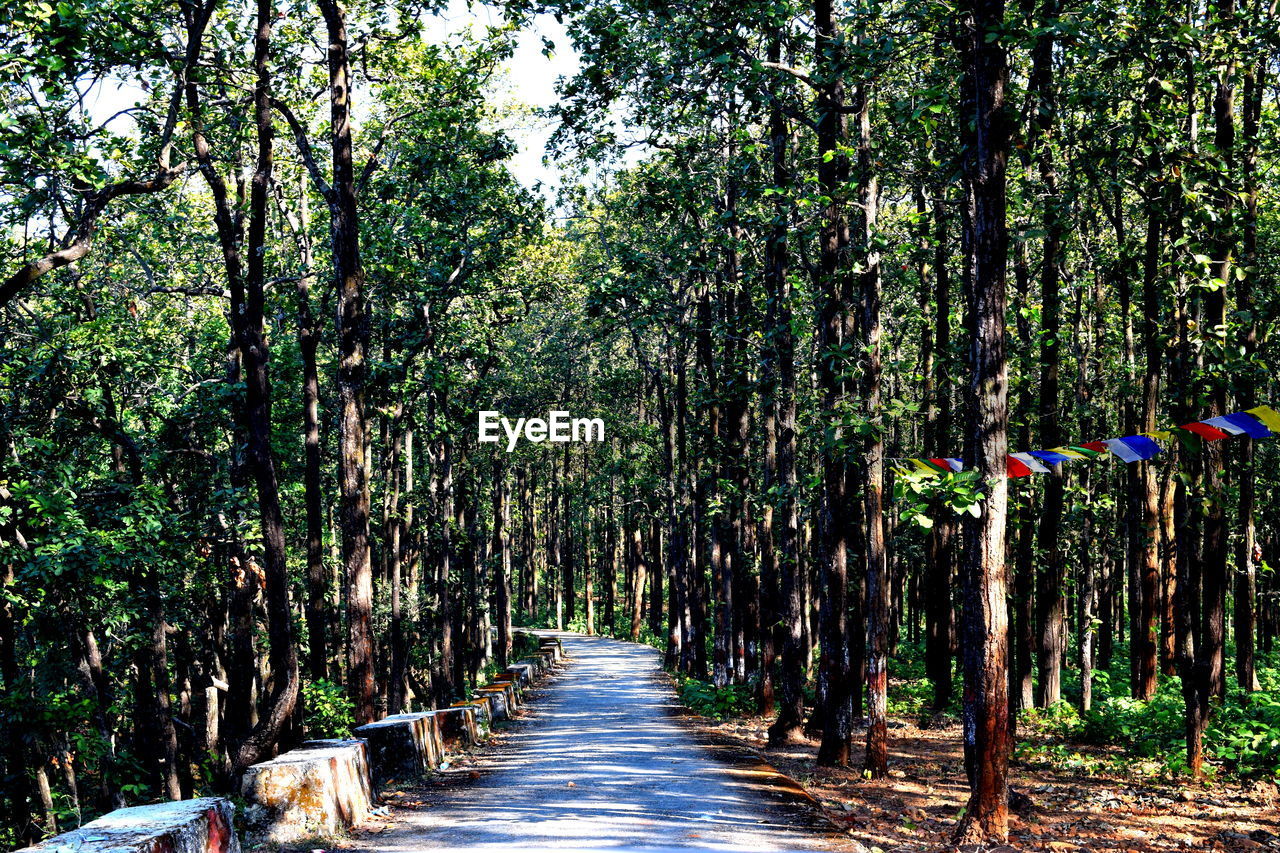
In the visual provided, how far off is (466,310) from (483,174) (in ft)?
18.6

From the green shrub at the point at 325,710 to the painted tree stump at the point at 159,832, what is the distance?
1868cm

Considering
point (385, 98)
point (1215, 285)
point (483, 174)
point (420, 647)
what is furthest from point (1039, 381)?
point (420, 647)

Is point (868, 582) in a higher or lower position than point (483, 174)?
lower

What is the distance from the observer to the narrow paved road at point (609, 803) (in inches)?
351

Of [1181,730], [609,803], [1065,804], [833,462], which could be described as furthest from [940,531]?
[609,803]

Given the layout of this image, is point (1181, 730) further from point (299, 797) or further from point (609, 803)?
point (299, 797)

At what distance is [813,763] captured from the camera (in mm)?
14750

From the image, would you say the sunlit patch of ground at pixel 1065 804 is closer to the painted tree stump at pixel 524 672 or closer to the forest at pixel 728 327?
the forest at pixel 728 327

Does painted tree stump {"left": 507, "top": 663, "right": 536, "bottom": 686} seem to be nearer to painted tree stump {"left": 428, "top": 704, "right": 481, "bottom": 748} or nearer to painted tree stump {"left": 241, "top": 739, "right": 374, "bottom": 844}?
painted tree stump {"left": 428, "top": 704, "right": 481, "bottom": 748}

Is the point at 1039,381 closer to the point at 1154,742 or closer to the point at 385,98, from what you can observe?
the point at 1154,742

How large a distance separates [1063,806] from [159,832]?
9998 millimetres

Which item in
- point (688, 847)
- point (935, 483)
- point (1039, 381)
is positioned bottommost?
point (688, 847)

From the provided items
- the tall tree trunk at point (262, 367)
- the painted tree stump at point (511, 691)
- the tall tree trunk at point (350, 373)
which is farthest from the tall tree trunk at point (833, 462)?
the painted tree stump at point (511, 691)

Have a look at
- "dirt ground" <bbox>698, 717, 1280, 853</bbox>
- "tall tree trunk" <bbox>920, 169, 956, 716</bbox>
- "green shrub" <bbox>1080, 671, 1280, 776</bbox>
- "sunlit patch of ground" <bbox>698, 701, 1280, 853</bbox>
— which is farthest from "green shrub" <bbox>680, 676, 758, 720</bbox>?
"green shrub" <bbox>1080, 671, 1280, 776</bbox>
